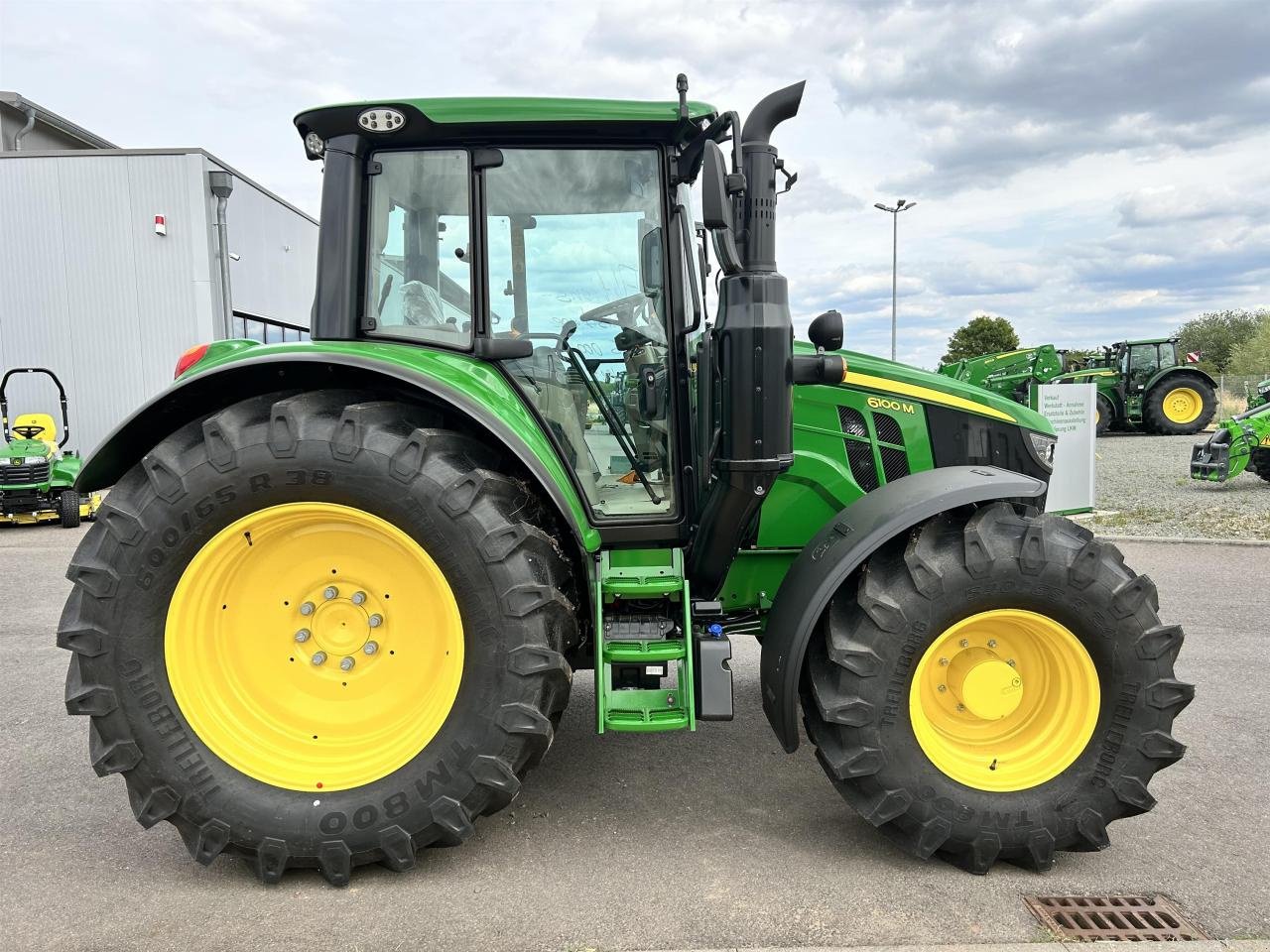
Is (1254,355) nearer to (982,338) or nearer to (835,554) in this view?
(982,338)

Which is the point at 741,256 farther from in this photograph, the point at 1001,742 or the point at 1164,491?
the point at 1164,491

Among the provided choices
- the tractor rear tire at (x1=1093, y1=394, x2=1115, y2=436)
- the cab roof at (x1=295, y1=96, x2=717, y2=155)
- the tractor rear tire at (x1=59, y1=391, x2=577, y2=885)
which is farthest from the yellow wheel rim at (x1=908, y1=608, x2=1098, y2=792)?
the tractor rear tire at (x1=1093, y1=394, x2=1115, y2=436)

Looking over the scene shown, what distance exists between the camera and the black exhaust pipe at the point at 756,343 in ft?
8.16

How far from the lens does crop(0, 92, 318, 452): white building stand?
1232 cm

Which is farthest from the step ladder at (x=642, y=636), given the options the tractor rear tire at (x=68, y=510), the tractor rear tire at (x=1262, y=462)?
the tractor rear tire at (x=1262, y=462)

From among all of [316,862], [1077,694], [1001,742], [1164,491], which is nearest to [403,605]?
[316,862]

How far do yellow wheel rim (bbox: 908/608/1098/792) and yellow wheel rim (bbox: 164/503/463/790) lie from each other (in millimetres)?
1525

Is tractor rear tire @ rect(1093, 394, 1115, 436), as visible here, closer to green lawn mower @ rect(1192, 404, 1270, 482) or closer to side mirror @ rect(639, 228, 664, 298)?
green lawn mower @ rect(1192, 404, 1270, 482)

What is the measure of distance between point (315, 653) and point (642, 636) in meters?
1.07

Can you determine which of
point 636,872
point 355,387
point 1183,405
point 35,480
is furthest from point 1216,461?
point 35,480

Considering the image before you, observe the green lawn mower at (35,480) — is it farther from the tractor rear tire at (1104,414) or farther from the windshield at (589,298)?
the tractor rear tire at (1104,414)

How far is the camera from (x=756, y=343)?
259cm

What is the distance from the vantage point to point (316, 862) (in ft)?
8.32

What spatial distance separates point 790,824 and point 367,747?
1.44m
